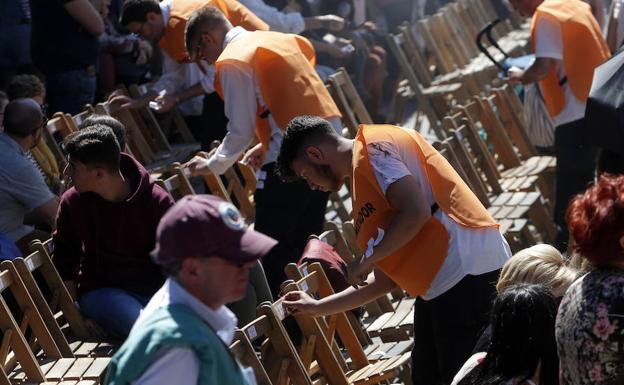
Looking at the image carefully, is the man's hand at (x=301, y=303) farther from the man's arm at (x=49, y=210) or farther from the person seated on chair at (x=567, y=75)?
the person seated on chair at (x=567, y=75)

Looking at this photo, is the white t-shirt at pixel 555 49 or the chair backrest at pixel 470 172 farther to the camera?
the chair backrest at pixel 470 172

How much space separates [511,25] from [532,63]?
657cm

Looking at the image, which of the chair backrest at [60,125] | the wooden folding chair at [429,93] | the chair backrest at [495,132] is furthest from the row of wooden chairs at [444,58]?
the chair backrest at [60,125]

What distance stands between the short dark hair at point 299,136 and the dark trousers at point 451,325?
2.42ft

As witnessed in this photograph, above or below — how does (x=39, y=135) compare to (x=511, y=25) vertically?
above

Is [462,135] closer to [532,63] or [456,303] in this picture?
[532,63]

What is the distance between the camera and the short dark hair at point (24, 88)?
7.53 metres

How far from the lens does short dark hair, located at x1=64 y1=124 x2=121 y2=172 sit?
5.25 m

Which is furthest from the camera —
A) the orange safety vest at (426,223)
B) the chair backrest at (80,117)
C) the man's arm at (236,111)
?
the chair backrest at (80,117)

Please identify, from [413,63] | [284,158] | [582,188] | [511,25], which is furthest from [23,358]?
[511,25]

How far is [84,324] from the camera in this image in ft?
19.2

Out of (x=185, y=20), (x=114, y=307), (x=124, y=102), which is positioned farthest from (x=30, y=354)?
(x=124, y=102)

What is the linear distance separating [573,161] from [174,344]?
4.97 meters

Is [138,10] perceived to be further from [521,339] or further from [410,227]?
[521,339]
